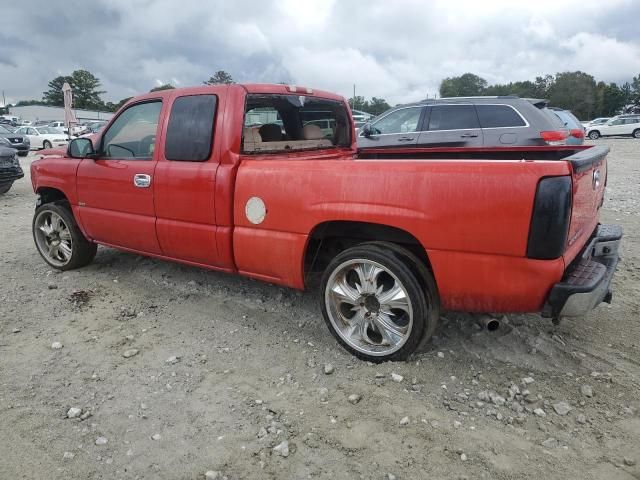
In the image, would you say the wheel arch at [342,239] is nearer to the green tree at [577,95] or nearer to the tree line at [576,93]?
the tree line at [576,93]

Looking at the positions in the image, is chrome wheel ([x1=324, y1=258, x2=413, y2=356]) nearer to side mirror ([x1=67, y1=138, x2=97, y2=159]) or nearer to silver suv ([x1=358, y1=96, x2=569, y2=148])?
side mirror ([x1=67, y1=138, x2=97, y2=159])

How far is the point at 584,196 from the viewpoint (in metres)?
2.77

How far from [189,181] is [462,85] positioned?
91114mm

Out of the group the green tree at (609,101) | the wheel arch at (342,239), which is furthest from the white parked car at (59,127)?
the green tree at (609,101)

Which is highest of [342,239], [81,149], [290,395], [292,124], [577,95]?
[577,95]

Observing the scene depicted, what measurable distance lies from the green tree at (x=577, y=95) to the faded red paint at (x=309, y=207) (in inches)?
2901

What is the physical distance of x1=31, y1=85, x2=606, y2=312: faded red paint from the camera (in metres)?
2.46

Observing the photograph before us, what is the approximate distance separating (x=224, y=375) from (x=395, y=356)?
1067 mm

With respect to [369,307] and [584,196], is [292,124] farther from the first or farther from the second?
[584,196]

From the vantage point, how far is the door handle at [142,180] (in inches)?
153

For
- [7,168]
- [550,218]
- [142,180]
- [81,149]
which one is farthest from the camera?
[7,168]

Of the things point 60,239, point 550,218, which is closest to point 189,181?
point 60,239

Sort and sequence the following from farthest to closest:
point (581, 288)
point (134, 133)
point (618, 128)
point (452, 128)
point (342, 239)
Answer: point (618, 128) < point (452, 128) < point (134, 133) < point (342, 239) < point (581, 288)

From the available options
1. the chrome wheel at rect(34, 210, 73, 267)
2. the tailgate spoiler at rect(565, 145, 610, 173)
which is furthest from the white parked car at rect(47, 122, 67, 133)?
the tailgate spoiler at rect(565, 145, 610, 173)
